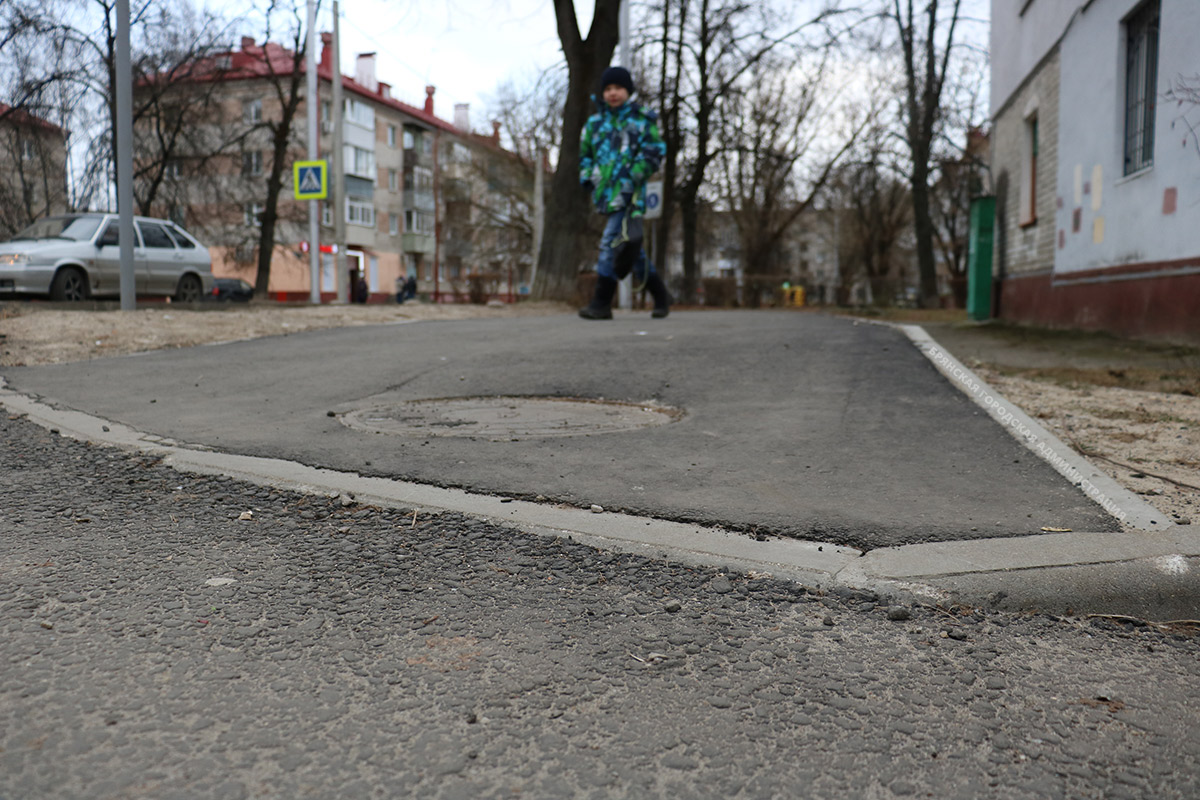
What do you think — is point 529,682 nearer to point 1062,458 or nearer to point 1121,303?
point 1062,458

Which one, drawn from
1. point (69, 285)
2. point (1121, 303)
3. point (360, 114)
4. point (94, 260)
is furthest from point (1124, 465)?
point (360, 114)

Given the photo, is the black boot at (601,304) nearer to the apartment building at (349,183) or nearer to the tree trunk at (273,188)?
the apartment building at (349,183)

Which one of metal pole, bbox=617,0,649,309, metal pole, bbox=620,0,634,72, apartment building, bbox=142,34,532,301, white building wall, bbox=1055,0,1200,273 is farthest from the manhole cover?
apartment building, bbox=142,34,532,301

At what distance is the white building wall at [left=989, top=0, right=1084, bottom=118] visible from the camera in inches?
530

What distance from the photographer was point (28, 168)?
30766 millimetres

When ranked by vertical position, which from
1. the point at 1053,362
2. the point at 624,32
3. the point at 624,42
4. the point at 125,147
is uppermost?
the point at 624,32

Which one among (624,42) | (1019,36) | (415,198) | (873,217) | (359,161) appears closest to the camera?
(1019,36)

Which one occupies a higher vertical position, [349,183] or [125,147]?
[349,183]

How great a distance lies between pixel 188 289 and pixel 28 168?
16630 millimetres

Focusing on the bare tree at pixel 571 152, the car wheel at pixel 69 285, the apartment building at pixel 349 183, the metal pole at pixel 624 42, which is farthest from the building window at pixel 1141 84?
the apartment building at pixel 349 183

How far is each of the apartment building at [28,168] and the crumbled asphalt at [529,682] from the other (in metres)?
28.2

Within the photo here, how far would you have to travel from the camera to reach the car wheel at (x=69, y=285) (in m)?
15.5

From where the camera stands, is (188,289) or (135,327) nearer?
(135,327)

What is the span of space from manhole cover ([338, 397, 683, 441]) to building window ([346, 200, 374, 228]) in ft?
192
